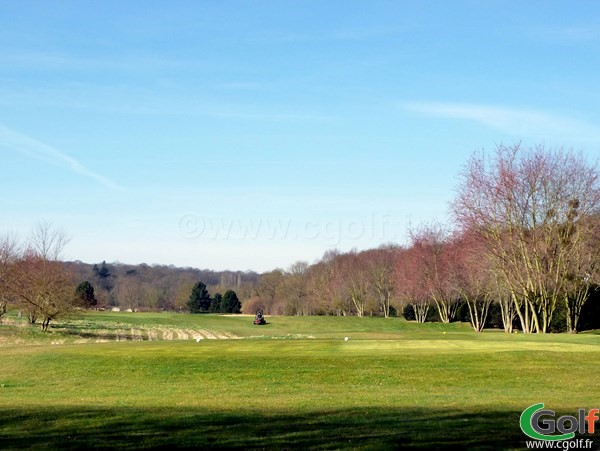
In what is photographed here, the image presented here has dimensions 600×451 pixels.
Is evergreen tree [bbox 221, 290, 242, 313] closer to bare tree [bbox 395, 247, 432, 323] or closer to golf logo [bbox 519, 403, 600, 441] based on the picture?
bare tree [bbox 395, 247, 432, 323]

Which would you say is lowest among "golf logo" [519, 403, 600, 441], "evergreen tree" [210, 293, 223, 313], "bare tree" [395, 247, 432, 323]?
"golf logo" [519, 403, 600, 441]

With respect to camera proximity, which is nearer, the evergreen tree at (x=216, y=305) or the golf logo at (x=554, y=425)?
the golf logo at (x=554, y=425)

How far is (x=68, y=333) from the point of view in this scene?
51.7 metres

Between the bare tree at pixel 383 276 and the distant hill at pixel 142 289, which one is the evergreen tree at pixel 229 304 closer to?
the distant hill at pixel 142 289

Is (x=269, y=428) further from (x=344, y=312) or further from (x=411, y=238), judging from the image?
(x=344, y=312)

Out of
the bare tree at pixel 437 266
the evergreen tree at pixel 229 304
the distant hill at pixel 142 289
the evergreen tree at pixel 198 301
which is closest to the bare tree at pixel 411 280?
the bare tree at pixel 437 266

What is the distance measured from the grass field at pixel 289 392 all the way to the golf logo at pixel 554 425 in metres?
0.31

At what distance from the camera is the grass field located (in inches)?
450

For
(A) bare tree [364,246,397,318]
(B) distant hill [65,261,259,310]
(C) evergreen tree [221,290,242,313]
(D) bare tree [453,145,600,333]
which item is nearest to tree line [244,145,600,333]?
(D) bare tree [453,145,600,333]

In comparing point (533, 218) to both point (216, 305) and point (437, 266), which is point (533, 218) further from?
point (216, 305)

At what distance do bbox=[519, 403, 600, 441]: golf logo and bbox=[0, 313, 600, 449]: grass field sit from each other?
0.31 m

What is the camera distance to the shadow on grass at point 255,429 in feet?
34.9

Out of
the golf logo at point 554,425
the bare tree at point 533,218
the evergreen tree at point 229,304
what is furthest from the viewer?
the evergreen tree at point 229,304

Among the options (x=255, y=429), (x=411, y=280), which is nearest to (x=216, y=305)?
(x=411, y=280)
